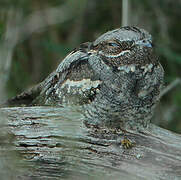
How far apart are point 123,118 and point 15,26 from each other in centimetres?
213

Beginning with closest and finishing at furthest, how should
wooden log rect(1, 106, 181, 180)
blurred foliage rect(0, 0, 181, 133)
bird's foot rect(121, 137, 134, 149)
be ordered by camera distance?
wooden log rect(1, 106, 181, 180), bird's foot rect(121, 137, 134, 149), blurred foliage rect(0, 0, 181, 133)

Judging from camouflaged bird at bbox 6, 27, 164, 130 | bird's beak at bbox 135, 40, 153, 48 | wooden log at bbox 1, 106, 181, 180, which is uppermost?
bird's beak at bbox 135, 40, 153, 48

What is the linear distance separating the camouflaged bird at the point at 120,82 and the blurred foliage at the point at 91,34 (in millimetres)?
1419

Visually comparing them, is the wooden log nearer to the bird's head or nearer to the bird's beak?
the bird's head

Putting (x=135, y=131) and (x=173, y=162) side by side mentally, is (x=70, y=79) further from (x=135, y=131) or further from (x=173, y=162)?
(x=173, y=162)

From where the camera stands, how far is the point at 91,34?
514 cm

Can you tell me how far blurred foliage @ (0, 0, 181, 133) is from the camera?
4391 mm

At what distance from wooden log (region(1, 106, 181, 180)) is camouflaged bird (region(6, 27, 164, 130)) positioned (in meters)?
0.14

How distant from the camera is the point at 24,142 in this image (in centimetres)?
250

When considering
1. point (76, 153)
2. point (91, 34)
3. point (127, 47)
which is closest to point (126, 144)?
point (76, 153)

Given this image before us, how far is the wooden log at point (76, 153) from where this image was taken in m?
2.49

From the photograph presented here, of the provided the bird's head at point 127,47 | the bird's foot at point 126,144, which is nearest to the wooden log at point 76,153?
the bird's foot at point 126,144

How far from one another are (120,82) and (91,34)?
258cm

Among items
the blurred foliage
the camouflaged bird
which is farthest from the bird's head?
the blurred foliage
